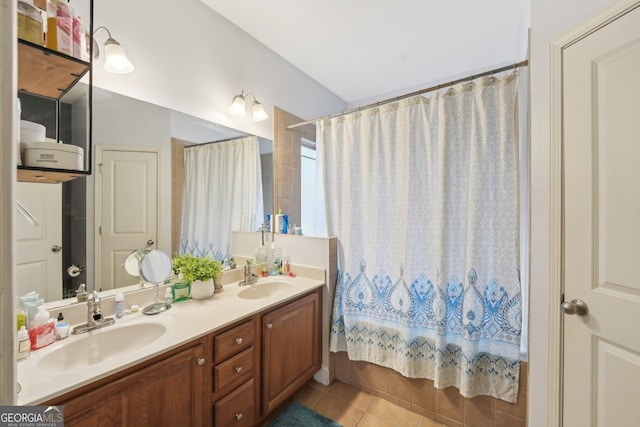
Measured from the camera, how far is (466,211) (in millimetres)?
1595

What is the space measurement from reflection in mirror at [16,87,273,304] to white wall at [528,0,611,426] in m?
1.97

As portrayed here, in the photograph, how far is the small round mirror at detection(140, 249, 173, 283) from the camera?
1.42 meters

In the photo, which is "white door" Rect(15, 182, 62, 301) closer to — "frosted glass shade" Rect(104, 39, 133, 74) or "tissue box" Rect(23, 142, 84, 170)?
"tissue box" Rect(23, 142, 84, 170)

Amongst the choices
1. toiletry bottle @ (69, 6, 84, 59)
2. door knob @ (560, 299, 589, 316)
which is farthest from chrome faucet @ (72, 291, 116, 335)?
door knob @ (560, 299, 589, 316)

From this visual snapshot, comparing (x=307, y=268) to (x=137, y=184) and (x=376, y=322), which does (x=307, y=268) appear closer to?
(x=376, y=322)

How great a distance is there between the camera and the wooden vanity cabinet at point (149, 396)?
854mm

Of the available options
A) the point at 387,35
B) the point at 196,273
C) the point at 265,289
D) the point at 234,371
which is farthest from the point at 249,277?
the point at 387,35

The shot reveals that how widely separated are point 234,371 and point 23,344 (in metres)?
0.80

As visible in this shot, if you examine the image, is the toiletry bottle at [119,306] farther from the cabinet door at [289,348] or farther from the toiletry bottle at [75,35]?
the toiletry bottle at [75,35]

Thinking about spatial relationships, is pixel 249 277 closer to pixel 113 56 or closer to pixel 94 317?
pixel 94 317

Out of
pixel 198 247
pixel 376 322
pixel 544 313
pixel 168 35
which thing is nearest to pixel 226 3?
pixel 168 35

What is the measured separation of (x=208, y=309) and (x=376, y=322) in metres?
1.14

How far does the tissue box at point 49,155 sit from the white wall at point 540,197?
193 centimetres

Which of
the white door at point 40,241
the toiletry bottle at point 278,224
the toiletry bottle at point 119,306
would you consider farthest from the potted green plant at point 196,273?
the toiletry bottle at point 278,224
